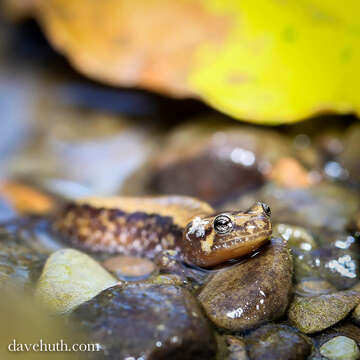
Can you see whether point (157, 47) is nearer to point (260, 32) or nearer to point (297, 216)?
point (260, 32)

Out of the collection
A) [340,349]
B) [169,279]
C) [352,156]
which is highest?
[340,349]

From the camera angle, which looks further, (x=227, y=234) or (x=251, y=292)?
(x=227, y=234)

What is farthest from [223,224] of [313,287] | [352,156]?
[352,156]

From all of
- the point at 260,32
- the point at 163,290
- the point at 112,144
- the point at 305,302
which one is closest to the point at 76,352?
the point at 163,290

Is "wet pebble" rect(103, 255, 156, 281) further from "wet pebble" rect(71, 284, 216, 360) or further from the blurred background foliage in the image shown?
the blurred background foliage

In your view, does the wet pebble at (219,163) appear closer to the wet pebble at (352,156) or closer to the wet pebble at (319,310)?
the wet pebble at (352,156)

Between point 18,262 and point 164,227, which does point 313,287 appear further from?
point 18,262

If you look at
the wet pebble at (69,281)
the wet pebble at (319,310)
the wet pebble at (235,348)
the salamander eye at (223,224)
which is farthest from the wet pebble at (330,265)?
the wet pebble at (69,281)
